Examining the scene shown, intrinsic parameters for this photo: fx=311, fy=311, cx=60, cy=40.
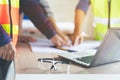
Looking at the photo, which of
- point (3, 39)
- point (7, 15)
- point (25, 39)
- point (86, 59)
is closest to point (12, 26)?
point (7, 15)

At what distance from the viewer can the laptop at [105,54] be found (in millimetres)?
1221

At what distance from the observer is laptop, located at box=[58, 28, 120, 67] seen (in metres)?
1.22

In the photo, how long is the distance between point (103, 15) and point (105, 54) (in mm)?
822

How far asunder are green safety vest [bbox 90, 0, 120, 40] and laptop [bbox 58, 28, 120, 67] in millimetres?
640

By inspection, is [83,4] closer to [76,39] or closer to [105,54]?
[76,39]

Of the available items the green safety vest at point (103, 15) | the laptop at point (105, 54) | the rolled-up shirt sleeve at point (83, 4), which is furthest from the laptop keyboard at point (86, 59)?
the rolled-up shirt sleeve at point (83, 4)

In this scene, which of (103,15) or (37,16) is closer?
(37,16)

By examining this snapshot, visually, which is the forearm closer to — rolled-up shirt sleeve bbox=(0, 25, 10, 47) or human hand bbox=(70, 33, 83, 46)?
Answer: human hand bbox=(70, 33, 83, 46)

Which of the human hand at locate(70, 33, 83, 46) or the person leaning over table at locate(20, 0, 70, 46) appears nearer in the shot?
the person leaning over table at locate(20, 0, 70, 46)

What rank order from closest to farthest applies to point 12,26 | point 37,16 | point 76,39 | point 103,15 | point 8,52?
1. point 8,52
2. point 12,26
3. point 37,16
4. point 76,39
5. point 103,15

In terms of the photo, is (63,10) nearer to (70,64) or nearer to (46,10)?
(46,10)

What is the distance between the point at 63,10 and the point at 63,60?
179cm

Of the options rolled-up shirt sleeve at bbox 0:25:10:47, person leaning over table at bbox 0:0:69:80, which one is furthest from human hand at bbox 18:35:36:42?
rolled-up shirt sleeve at bbox 0:25:10:47

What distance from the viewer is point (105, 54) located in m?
A: 1.28
